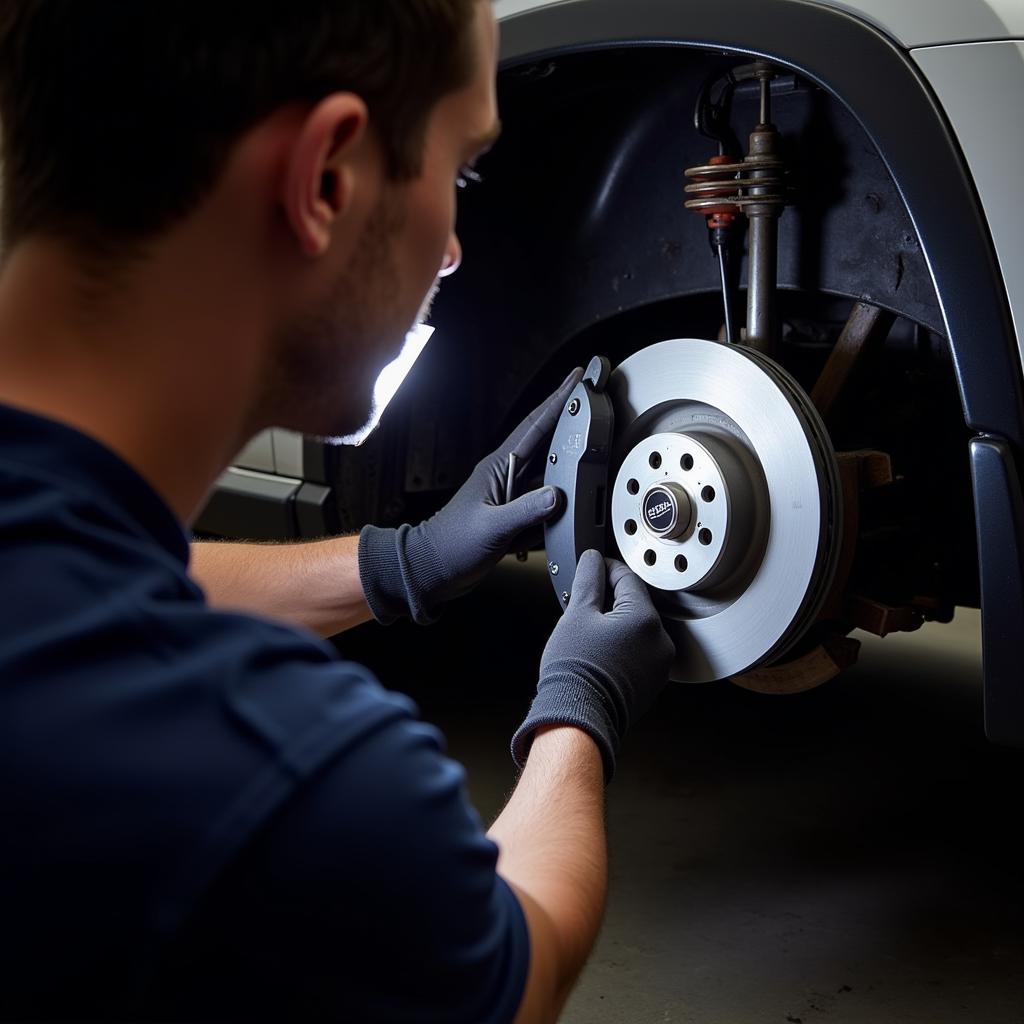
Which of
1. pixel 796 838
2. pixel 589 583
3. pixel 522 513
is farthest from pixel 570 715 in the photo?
pixel 796 838

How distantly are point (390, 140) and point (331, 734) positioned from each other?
288mm

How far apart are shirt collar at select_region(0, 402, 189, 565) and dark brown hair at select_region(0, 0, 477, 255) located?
0.09 meters

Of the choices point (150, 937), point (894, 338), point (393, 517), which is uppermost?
point (894, 338)

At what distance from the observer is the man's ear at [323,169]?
1.69 ft

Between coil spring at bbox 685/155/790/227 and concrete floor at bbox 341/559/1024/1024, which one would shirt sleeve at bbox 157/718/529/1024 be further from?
coil spring at bbox 685/155/790/227

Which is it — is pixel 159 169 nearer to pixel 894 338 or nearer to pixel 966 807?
pixel 894 338

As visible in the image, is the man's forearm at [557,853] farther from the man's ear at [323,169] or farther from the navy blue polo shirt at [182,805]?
the man's ear at [323,169]

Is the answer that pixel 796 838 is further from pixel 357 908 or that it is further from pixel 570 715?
pixel 357 908

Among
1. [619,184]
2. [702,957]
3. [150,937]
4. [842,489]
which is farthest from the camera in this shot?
[619,184]

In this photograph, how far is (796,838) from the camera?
1530 mm

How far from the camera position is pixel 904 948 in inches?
49.5

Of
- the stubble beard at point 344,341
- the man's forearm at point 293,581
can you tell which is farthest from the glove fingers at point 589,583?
the stubble beard at point 344,341

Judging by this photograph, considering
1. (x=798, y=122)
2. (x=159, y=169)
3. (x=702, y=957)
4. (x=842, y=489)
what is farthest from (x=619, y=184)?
(x=159, y=169)

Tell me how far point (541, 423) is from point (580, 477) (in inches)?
3.8
